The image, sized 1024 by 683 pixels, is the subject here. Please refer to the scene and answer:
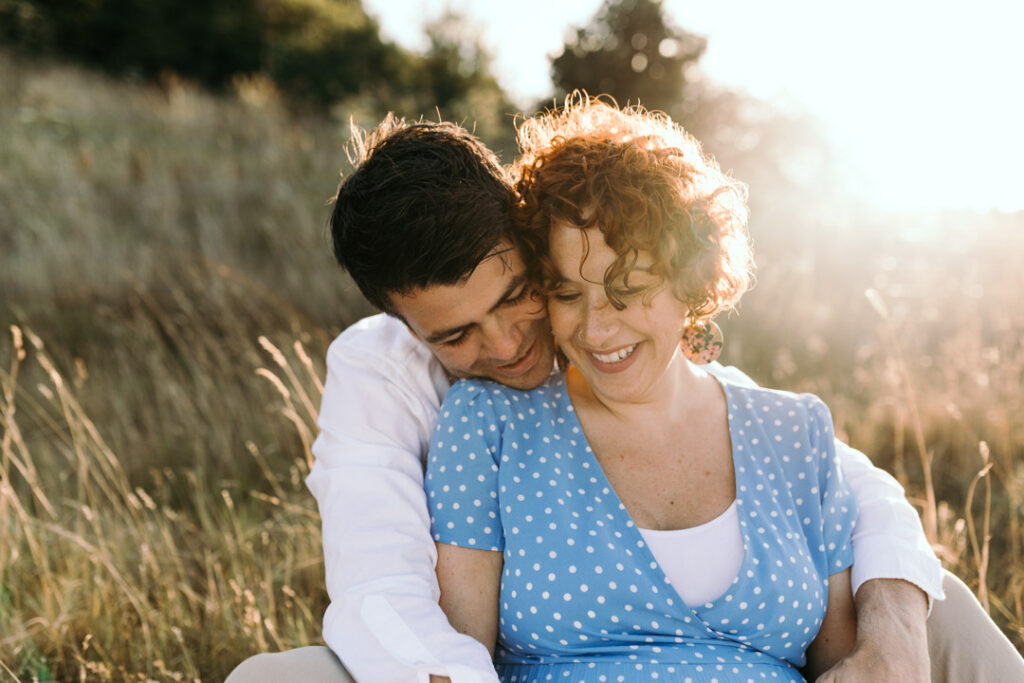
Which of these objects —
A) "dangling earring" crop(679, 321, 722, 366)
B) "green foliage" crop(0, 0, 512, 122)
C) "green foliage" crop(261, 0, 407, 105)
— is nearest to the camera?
"dangling earring" crop(679, 321, 722, 366)

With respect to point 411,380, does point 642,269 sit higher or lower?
higher

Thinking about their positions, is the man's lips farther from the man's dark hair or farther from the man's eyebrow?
the man's dark hair

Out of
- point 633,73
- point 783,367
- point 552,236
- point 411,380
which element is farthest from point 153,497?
point 633,73

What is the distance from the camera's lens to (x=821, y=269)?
6.64 m

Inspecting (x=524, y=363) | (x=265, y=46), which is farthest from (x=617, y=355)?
(x=265, y=46)

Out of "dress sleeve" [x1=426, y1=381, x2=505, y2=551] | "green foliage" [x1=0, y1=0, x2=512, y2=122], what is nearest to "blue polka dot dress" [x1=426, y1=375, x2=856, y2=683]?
"dress sleeve" [x1=426, y1=381, x2=505, y2=551]

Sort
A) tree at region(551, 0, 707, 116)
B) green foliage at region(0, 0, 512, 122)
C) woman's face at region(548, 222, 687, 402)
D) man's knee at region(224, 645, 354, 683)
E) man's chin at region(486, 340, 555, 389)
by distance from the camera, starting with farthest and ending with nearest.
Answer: green foliage at region(0, 0, 512, 122) → tree at region(551, 0, 707, 116) → man's chin at region(486, 340, 555, 389) → woman's face at region(548, 222, 687, 402) → man's knee at region(224, 645, 354, 683)

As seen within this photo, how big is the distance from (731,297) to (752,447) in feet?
1.32

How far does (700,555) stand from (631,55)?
23.6ft

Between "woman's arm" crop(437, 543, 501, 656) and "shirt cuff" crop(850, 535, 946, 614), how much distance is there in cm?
88

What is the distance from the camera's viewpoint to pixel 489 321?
2.04 metres

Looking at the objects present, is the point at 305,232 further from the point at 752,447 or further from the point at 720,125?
the point at 752,447

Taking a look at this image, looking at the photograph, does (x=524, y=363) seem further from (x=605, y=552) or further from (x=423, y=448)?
(x=605, y=552)

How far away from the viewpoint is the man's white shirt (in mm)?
1703
